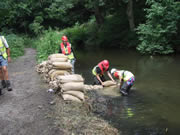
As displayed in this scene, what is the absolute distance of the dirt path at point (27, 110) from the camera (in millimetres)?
4023

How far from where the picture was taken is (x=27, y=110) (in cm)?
497

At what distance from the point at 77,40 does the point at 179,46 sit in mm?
16555

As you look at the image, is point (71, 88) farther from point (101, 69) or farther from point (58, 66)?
point (101, 69)

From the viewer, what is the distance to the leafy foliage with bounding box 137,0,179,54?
14430 millimetres

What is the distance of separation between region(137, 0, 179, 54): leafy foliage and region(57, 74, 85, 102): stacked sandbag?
10429 millimetres

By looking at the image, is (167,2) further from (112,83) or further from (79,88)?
(79,88)

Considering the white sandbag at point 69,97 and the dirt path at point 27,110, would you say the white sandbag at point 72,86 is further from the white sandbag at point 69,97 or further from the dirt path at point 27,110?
the dirt path at point 27,110

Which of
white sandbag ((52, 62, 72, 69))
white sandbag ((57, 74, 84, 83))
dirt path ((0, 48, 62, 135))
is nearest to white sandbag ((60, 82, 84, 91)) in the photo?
white sandbag ((57, 74, 84, 83))

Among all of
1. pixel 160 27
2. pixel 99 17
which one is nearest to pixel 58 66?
pixel 160 27

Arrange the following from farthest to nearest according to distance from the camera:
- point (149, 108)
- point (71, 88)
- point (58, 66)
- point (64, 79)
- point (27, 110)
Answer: point (58, 66), point (64, 79), point (71, 88), point (149, 108), point (27, 110)

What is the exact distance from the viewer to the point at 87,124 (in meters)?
4.36

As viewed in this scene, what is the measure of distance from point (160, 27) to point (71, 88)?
36.7 ft

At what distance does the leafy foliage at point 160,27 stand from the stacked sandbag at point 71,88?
10.4m

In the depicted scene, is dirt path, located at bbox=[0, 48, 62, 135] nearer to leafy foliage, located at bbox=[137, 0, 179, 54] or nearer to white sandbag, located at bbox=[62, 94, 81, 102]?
white sandbag, located at bbox=[62, 94, 81, 102]
